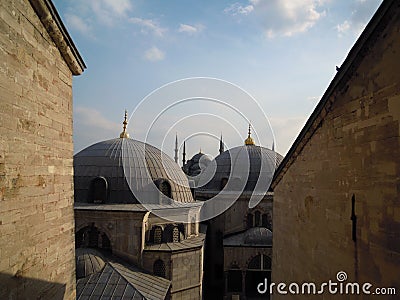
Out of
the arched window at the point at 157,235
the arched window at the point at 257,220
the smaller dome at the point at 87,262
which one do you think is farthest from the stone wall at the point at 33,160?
the arched window at the point at 257,220

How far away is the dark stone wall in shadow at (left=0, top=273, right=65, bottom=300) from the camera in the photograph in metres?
3.78

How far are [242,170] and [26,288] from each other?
20.5 m

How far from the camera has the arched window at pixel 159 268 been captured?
48.7 feet

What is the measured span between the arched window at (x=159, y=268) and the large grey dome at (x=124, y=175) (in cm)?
295

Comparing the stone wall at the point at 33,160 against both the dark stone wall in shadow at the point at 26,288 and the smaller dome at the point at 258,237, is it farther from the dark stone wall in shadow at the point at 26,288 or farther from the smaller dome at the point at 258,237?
the smaller dome at the point at 258,237

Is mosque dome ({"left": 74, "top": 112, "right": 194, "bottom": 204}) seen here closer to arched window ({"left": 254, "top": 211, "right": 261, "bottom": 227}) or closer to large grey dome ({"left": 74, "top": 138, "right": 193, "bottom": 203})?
large grey dome ({"left": 74, "top": 138, "right": 193, "bottom": 203})

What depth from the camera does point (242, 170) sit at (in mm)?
23969

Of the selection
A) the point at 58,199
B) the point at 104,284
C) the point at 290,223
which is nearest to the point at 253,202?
the point at 104,284

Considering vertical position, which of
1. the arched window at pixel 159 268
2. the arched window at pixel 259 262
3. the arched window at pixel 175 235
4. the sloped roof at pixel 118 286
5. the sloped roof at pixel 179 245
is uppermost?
the arched window at pixel 175 235

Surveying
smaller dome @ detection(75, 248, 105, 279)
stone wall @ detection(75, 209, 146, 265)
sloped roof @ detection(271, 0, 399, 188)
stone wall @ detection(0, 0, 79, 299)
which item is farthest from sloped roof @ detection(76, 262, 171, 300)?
sloped roof @ detection(271, 0, 399, 188)

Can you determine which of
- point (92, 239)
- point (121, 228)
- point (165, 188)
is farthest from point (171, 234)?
point (92, 239)

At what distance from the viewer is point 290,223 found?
24.9ft

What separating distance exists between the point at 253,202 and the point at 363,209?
57.8ft

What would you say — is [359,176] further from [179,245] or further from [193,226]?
[193,226]
